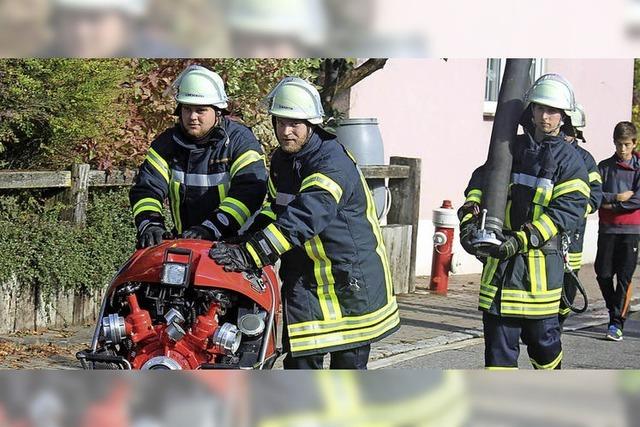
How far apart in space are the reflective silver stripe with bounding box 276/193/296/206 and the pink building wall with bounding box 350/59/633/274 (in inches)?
64.7

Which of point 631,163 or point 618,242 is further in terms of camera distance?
point 618,242

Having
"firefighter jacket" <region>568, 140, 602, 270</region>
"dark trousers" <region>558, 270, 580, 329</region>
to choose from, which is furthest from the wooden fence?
"firefighter jacket" <region>568, 140, 602, 270</region>

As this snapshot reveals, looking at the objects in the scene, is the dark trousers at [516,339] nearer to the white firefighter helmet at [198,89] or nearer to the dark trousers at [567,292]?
the dark trousers at [567,292]

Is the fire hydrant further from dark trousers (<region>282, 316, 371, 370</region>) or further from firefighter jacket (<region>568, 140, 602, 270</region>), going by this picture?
dark trousers (<region>282, 316, 371, 370</region>)

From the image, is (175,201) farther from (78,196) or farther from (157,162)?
(78,196)

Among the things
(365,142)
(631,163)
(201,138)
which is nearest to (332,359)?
(201,138)

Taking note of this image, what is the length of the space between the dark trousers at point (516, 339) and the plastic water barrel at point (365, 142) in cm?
271

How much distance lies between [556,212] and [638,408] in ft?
4.19

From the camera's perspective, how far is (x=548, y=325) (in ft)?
22.1

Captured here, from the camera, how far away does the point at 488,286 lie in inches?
262

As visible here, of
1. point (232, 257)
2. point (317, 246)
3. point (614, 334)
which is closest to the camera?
point (232, 257)

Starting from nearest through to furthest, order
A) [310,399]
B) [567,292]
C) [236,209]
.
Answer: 1. [310,399]
2. [236,209]
3. [567,292]

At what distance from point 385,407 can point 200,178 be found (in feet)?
5.51
